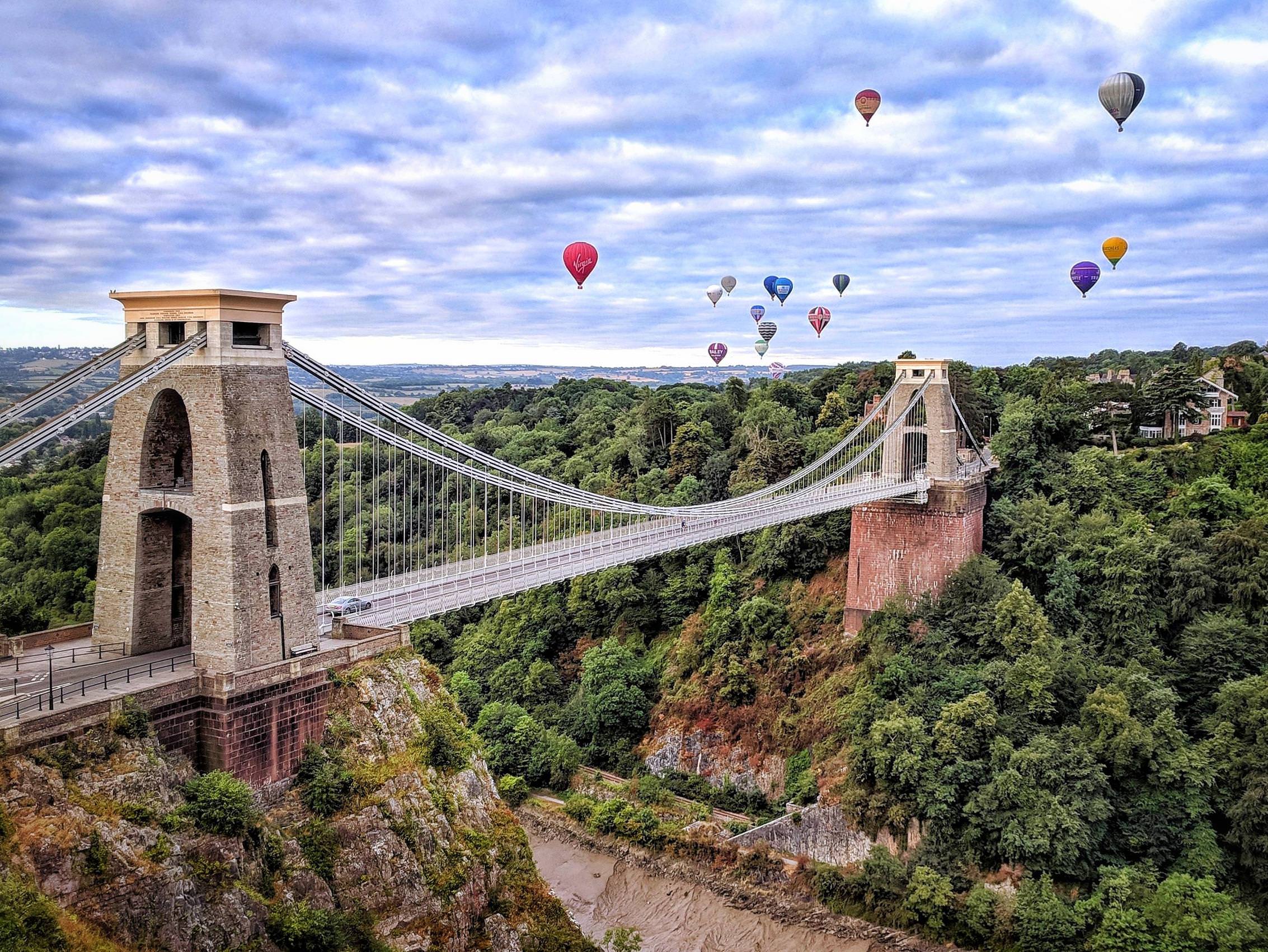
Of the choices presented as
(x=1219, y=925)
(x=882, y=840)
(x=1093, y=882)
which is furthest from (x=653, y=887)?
(x=1219, y=925)

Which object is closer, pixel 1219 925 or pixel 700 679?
pixel 1219 925

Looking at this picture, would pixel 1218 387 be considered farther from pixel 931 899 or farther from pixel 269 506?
pixel 269 506

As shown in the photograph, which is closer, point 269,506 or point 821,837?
point 269,506

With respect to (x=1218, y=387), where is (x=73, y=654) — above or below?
below

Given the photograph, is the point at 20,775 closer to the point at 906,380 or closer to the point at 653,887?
the point at 653,887

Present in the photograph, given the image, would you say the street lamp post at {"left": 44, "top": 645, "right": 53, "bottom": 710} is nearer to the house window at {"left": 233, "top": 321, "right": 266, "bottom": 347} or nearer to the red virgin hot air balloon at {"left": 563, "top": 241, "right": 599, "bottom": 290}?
the house window at {"left": 233, "top": 321, "right": 266, "bottom": 347}

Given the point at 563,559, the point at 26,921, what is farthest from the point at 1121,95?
the point at 26,921
